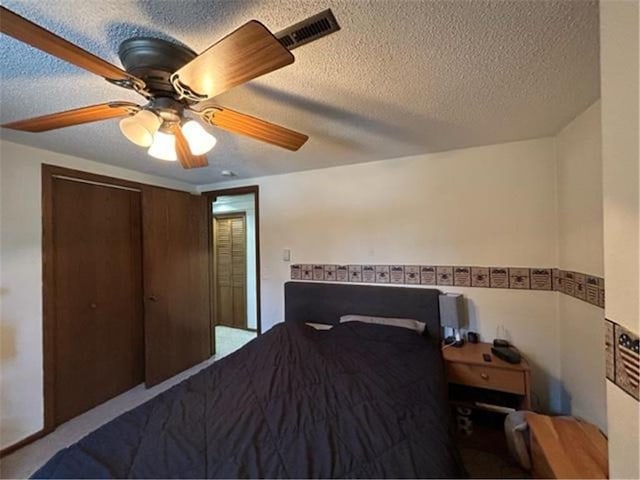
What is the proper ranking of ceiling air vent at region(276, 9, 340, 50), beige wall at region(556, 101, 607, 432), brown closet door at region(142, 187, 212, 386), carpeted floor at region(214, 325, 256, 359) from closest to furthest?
1. ceiling air vent at region(276, 9, 340, 50)
2. beige wall at region(556, 101, 607, 432)
3. brown closet door at region(142, 187, 212, 386)
4. carpeted floor at region(214, 325, 256, 359)

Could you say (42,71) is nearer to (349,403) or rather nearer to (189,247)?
(349,403)

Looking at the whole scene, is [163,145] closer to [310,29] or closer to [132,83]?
[132,83]

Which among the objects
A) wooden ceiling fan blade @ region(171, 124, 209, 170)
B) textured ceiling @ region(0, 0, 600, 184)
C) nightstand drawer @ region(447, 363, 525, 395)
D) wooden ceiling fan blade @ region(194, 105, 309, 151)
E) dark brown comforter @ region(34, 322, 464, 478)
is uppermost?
textured ceiling @ region(0, 0, 600, 184)

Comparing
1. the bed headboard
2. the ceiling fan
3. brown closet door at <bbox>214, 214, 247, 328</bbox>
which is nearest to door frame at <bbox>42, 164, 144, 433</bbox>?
the ceiling fan

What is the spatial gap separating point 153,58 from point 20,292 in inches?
89.2

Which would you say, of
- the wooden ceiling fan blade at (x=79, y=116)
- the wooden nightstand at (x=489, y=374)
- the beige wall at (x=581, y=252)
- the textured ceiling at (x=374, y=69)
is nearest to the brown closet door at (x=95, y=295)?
the textured ceiling at (x=374, y=69)

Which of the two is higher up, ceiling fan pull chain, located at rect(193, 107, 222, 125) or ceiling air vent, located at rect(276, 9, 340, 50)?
ceiling air vent, located at rect(276, 9, 340, 50)

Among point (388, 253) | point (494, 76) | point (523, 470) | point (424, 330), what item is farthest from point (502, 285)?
point (494, 76)

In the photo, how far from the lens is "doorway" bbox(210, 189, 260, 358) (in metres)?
4.89

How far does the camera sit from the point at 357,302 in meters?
2.83

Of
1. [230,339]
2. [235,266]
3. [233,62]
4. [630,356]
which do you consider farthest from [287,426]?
[235,266]

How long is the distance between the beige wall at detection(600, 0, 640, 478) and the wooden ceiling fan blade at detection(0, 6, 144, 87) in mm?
1469

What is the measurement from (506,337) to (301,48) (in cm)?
258

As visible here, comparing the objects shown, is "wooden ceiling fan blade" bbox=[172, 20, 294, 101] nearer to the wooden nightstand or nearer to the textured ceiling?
the textured ceiling
